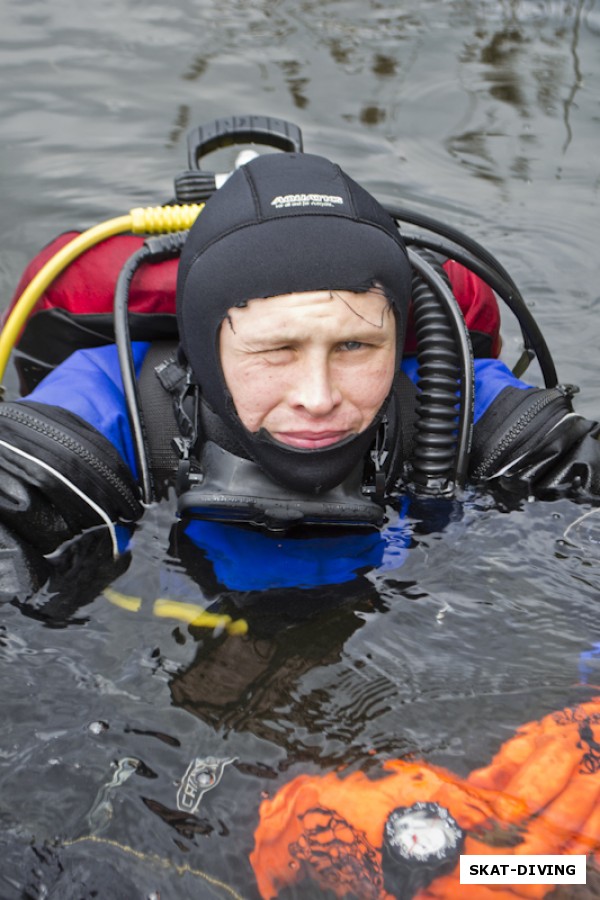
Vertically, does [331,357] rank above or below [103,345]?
above

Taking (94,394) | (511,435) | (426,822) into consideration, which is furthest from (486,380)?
(426,822)

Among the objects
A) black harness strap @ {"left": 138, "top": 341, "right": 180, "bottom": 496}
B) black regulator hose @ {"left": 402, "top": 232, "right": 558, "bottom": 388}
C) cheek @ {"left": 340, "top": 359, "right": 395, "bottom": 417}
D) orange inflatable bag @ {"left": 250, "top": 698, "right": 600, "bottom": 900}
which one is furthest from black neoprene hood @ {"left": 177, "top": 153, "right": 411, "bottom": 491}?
orange inflatable bag @ {"left": 250, "top": 698, "right": 600, "bottom": 900}

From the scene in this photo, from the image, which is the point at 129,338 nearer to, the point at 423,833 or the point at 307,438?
the point at 307,438

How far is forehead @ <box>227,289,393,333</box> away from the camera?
2326mm

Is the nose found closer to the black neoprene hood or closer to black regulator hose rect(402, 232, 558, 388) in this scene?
the black neoprene hood

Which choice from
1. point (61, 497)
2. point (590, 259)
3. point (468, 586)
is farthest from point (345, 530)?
point (590, 259)

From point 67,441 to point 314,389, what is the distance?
0.65 m

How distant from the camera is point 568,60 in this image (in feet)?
→ 19.6

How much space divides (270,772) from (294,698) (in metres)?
0.22

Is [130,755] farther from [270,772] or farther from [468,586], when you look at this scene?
[468,586]

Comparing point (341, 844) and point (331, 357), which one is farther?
point (331, 357)

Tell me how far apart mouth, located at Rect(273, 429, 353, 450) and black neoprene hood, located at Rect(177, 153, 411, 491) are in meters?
0.02

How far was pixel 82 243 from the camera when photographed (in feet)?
9.92

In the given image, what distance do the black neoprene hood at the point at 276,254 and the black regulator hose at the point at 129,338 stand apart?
202 mm
